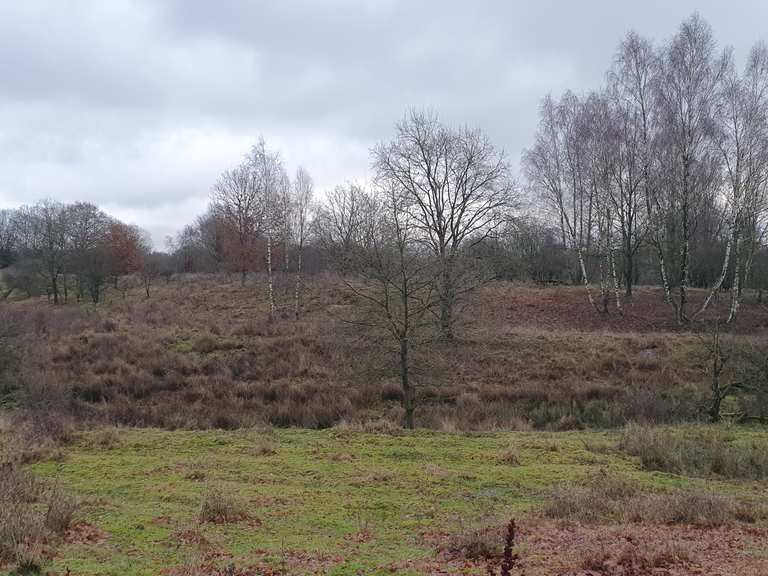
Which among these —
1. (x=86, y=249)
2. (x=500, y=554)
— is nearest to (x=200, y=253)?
(x=86, y=249)

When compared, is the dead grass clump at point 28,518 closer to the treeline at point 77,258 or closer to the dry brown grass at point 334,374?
the dry brown grass at point 334,374

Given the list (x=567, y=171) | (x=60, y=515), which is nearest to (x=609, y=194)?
(x=567, y=171)

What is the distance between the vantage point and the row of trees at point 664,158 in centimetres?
2678

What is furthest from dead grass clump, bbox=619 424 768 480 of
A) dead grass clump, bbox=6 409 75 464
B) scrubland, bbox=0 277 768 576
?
dead grass clump, bbox=6 409 75 464

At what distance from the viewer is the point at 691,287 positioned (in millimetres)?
43312

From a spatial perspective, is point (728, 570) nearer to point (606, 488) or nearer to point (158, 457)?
point (606, 488)

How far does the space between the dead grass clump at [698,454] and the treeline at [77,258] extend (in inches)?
1628

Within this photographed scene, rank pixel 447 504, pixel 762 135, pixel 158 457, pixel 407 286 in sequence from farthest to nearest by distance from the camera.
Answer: pixel 762 135 < pixel 407 286 < pixel 158 457 < pixel 447 504

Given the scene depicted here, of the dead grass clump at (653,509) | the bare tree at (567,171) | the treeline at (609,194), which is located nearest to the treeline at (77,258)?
the treeline at (609,194)

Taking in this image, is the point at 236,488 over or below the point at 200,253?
below

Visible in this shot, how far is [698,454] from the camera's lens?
1085 centimetres

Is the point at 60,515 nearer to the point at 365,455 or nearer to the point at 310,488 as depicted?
the point at 310,488

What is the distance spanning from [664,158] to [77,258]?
4354 cm

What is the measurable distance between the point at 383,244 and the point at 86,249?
41084 millimetres
